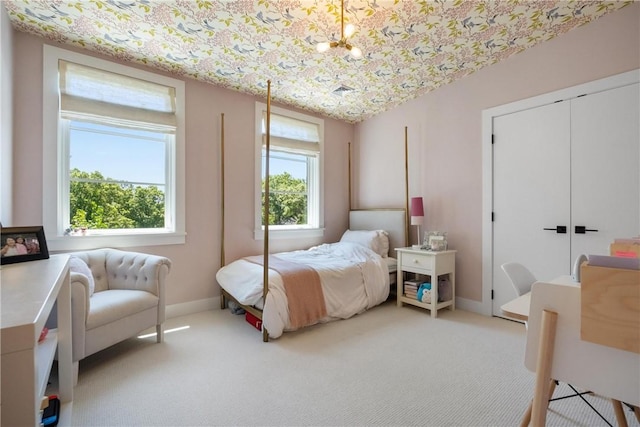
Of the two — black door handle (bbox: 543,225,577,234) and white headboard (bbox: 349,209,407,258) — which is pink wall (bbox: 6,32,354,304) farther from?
A: black door handle (bbox: 543,225,577,234)

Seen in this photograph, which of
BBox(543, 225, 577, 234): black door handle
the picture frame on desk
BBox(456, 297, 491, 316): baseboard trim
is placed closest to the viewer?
the picture frame on desk

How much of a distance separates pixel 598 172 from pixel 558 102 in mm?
727

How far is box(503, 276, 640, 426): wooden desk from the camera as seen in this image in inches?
36.2

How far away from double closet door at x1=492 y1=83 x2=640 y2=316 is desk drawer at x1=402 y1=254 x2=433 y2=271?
698 millimetres

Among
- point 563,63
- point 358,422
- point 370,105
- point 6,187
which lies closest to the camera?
point 358,422

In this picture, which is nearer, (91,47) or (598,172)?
(598,172)

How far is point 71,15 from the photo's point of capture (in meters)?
2.19

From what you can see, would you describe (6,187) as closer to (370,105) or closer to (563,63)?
(370,105)

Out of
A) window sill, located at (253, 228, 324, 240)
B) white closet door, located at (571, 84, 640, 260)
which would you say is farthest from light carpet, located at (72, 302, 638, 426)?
window sill, located at (253, 228, 324, 240)

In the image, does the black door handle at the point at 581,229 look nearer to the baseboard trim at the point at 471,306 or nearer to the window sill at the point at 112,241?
the baseboard trim at the point at 471,306

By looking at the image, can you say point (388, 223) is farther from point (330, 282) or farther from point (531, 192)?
point (531, 192)

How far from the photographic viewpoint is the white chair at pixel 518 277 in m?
1.78

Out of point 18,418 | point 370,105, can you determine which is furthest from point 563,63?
point 18,418

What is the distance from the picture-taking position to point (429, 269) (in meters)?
3.11
